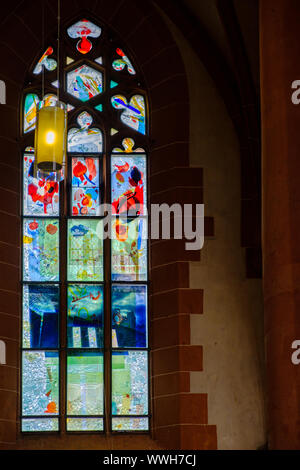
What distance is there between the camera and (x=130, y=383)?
33.7ft

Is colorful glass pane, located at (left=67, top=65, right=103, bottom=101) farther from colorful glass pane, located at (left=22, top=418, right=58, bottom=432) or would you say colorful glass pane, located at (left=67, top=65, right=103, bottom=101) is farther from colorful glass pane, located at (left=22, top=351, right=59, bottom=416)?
colorful glass pane, located at (left=22, top=418, right=58, bottom=432)

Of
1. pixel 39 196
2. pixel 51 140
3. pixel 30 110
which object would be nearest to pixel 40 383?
pixel 39 196

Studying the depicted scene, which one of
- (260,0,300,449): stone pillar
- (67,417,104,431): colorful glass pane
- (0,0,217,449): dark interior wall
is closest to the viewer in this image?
(260,0,300,449): stone pillar

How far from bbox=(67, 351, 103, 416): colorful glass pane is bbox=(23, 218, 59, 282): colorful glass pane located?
81cm

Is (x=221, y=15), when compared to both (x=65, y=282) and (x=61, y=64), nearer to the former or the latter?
(x=61, y=64)

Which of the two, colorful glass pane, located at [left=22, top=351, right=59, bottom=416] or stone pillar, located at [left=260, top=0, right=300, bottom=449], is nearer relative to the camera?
stone pillar, located at [left=260, top=0, right=300, bottom=449]

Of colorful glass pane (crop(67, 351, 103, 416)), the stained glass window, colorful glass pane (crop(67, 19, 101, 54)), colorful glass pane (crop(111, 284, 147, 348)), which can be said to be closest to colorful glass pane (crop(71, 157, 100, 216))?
the stained glass window

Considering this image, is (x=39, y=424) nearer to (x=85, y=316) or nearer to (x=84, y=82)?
(x=85, y=316)

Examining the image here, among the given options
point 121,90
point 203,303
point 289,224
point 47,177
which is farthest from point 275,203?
point 121,90

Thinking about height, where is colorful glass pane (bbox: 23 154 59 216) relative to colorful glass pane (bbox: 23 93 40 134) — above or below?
below

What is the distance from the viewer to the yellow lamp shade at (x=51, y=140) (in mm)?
6730

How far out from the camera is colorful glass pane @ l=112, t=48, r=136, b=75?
11.2 metres

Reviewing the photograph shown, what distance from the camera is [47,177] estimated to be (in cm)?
690

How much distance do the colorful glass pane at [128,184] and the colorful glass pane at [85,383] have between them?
1.49 meters
